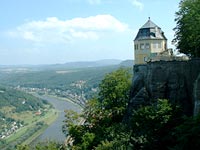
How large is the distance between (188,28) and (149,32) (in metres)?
7.15

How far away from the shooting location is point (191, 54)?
111 feet

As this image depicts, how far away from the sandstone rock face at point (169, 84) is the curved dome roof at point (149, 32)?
7.05 metres

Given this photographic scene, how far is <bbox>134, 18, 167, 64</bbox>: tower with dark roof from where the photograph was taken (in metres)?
37.4

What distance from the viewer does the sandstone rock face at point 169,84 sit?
28062 mm

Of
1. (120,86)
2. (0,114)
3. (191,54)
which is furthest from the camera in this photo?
(0,114)

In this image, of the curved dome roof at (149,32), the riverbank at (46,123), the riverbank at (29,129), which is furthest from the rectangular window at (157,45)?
the riverbank at (46,123)

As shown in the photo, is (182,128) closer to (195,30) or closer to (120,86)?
(195,30)

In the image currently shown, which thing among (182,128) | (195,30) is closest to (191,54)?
(195,30)

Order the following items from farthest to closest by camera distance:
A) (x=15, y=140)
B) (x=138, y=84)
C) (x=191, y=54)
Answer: (x=15, y=140)
(x=191, y=54)
(x=138, y=84)

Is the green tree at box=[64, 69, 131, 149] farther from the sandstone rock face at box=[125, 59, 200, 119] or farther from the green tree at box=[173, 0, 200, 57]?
the green tree at box=[173, 0, 200, 57]

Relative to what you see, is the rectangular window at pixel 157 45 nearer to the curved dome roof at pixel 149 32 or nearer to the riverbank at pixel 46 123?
the curved dome roof at pixel 149 32

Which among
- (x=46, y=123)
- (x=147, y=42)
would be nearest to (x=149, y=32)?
(x=147, y=42)

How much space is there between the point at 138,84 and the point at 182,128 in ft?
38.4

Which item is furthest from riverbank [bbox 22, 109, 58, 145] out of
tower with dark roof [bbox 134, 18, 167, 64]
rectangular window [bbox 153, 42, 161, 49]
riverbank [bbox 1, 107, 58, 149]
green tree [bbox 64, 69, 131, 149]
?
rectangular window [bbox 153, 42, 161, 49]
